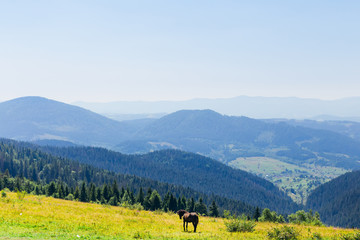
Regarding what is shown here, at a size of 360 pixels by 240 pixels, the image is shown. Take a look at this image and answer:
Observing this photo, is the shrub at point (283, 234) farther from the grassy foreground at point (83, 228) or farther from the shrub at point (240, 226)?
the shrub at point (240, 226)

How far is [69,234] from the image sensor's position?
23.0 metres

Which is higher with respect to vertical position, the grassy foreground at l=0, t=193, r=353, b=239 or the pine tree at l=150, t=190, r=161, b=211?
the grassy foreground at l=0, t=193, r=353, b=239

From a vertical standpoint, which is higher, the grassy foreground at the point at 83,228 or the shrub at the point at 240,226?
the grassy foreground at the point at 83,228

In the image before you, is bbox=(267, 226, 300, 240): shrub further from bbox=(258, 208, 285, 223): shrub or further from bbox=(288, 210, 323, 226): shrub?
bbox=(258, 208, 285, 223): shrub

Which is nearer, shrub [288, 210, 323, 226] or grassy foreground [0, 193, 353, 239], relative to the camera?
grassy foreground [0, 193, 353, 239]

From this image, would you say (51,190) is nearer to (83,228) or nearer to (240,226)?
(83,228)

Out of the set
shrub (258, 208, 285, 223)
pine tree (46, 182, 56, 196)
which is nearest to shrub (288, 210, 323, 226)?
shrub (258, 208, 285, 223)

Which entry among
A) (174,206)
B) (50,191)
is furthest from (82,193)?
(174,206)

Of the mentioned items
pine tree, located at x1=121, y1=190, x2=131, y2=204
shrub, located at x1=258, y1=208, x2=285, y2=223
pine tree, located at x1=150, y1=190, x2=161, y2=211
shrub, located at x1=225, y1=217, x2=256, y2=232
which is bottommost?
pine tree, located at x1=150, y1=190, x2=161, y2=211

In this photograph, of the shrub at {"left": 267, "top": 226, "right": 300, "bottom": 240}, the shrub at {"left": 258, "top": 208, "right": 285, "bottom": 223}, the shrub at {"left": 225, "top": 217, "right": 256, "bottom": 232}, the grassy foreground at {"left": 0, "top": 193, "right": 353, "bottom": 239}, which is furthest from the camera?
the shrub at {"left": 258, "top": 208, "right": 285, "bottom": 223}

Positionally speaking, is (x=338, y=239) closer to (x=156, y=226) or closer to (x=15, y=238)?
(x=156, y=226)

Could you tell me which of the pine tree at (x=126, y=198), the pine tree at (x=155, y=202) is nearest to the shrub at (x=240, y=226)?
the pine tree at (x=126, y=198)

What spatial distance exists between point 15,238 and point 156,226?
50.2ft

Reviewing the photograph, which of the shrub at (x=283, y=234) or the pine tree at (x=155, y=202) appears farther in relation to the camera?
the pine tree at (x=155, y=202)
